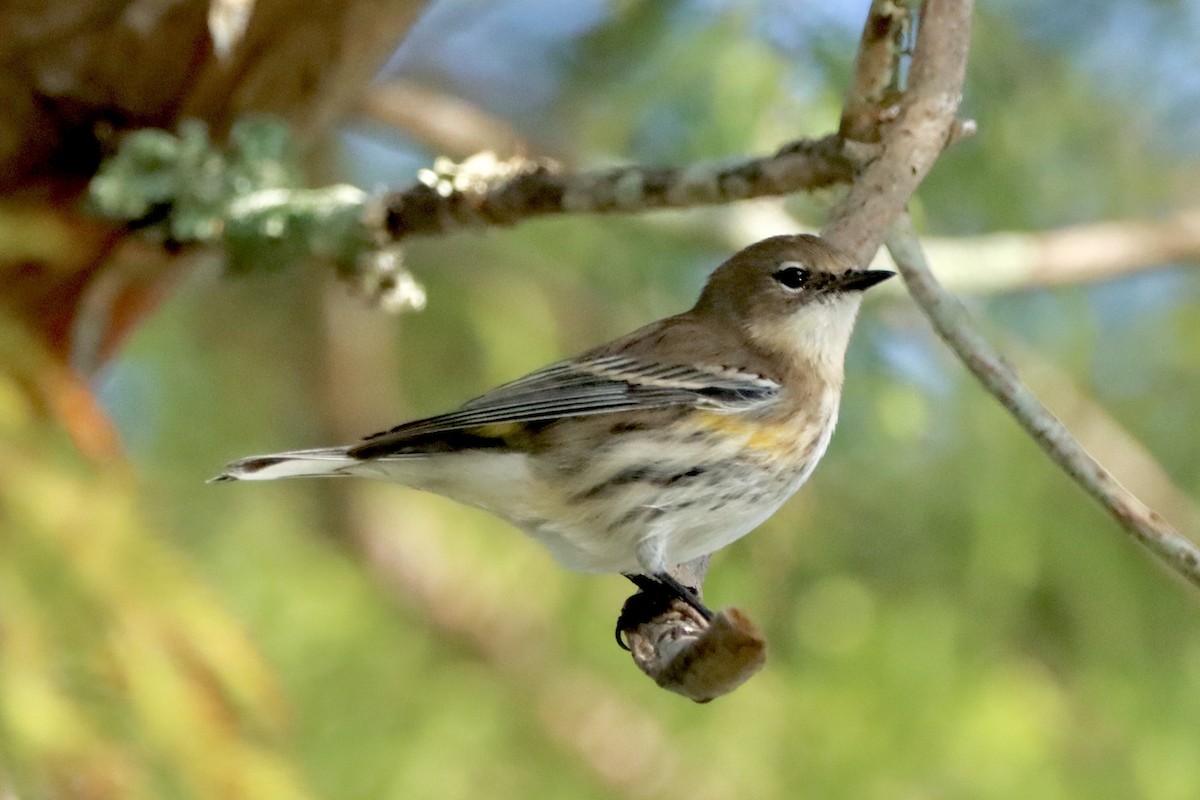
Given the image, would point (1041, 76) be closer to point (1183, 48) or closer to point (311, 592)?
point (1183, 48)

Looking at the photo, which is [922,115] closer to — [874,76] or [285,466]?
[874,76]

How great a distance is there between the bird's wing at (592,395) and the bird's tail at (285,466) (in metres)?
0.06

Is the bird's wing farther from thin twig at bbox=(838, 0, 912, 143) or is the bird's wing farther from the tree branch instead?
thin twig at bbox=(838, 0, 912, 143)

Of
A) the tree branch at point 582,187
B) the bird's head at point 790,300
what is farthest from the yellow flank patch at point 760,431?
the tree branch at point 582,187

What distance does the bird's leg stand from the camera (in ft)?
7.04

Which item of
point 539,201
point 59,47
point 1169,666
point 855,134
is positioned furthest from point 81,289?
point 1169,666

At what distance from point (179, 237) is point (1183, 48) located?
8.89ft

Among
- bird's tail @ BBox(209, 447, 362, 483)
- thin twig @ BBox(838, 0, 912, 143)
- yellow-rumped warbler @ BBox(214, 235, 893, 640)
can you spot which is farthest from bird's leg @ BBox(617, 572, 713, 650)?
thin twig @ BBox(838, 0, 912, 143)

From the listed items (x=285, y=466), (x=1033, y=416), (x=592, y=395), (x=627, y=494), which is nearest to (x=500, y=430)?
(x=592, y=395)

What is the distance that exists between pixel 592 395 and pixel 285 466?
0.58 m

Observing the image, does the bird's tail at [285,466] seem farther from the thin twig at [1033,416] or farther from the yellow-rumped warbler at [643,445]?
the thin twig at [1033,416]

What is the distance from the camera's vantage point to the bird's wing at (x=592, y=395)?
2.33 meters

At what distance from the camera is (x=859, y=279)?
235cm

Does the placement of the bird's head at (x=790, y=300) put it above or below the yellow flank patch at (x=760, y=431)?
above
